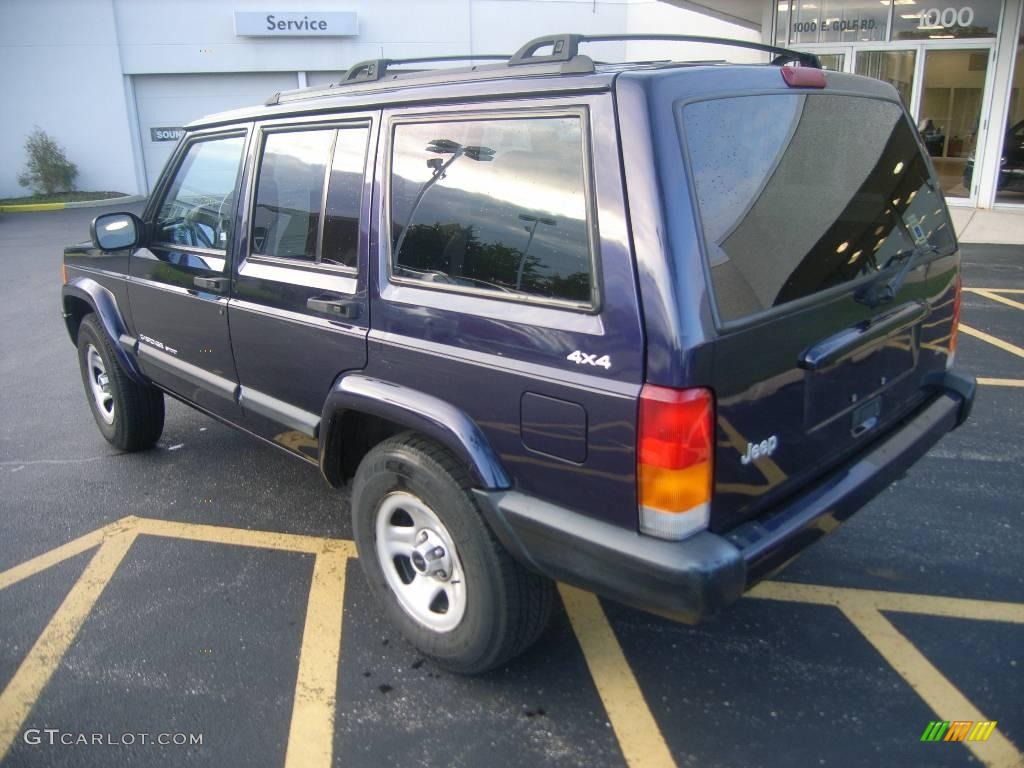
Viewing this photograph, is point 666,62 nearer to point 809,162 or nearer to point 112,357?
point 809,162

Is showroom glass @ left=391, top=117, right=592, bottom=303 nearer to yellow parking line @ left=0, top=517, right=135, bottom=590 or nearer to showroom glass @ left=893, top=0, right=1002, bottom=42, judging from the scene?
yellow parking line @ left=0, top=517, right=135, bottom=590

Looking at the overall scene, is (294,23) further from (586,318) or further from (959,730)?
(959,730)

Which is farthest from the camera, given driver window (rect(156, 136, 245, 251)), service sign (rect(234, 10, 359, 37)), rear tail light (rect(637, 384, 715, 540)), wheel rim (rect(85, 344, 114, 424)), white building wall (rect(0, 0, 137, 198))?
service sign (rect(234, 10, 359, 37))

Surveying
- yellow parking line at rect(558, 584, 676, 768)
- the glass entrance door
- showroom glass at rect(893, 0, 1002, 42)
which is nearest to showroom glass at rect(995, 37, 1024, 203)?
the glass entrance door

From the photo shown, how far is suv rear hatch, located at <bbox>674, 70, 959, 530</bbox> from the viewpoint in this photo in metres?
2.18

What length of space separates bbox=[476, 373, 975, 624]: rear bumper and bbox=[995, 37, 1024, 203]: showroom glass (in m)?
13.3

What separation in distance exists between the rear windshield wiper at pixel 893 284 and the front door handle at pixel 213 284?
8.11 ft

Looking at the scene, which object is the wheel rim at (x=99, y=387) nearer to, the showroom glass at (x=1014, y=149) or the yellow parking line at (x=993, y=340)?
the yellow parking line at (x=993, y=340)

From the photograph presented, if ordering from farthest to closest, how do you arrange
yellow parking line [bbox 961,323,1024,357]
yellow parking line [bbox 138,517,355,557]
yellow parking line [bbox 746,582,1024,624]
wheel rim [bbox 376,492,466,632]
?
yellow parking line [bbox 961,323,1024,357], yellow parking line [bbox 138,517,355,557], yellow parking line [bbox 746,582,1024,624], wheel rim [bbox 376,492,466,632]

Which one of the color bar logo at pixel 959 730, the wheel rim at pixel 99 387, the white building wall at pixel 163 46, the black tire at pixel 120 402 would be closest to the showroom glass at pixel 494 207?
the color bar logo at pixel 959 730

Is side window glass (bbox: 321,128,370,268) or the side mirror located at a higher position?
side window glass (bbox: 321,128,370,268)

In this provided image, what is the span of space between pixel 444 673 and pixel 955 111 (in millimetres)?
14725

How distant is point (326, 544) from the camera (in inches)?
148

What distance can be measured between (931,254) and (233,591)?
3.00 metres
